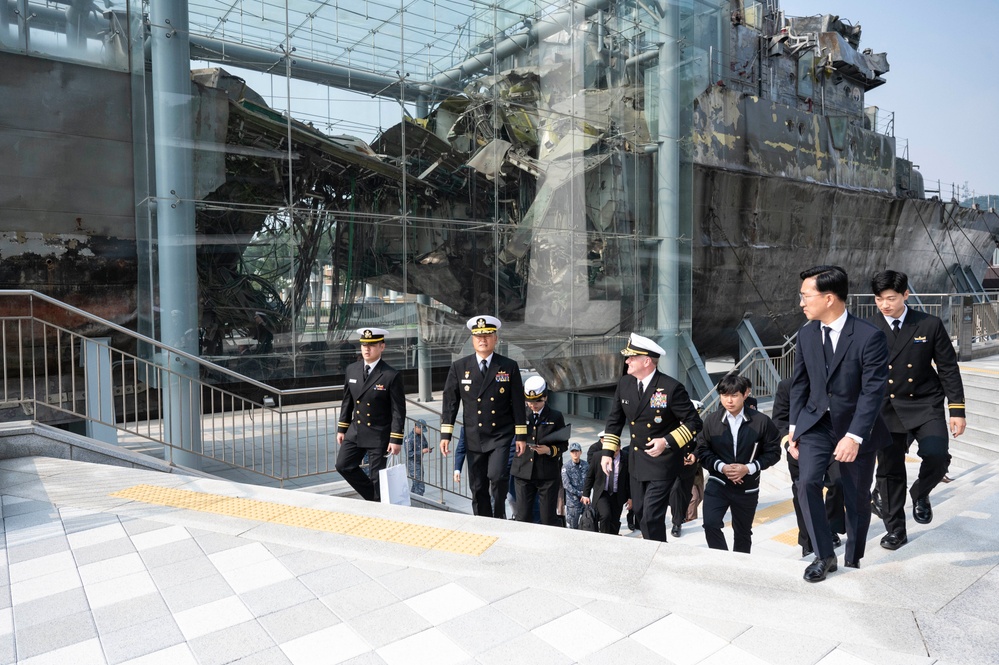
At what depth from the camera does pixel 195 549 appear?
12.9 ft

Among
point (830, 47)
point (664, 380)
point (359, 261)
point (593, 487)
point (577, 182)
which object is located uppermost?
point (830, 47)

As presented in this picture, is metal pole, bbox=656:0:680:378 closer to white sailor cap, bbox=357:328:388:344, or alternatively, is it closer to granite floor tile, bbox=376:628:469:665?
white sailor cap, bbox=357:328:388:344

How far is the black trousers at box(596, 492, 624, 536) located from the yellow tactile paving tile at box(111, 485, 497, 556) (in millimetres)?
2376

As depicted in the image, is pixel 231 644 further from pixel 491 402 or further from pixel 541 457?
pixel 541 457

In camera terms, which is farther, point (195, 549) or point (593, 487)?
point (593, 487)

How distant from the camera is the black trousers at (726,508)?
15.8 ft

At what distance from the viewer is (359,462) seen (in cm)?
620

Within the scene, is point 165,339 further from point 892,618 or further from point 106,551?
point 892,618

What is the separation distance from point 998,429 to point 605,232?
777cm

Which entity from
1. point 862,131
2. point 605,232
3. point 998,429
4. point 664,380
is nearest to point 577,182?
point 605,232

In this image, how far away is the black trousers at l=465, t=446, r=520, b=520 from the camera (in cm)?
560

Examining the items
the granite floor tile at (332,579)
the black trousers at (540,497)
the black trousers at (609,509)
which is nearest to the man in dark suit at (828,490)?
the black trousers at (609,509)

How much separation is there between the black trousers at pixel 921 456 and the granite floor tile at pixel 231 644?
11.8ft

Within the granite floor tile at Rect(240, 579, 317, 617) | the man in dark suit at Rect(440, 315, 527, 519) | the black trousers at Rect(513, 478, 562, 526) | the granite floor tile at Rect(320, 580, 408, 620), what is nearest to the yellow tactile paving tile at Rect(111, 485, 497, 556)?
the granite floor tile at Rect(320, 580, 408, 620)
